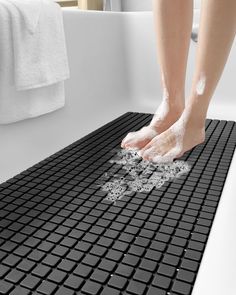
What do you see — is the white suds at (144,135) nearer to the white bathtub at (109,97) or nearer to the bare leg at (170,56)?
the bare leg at (170,56)

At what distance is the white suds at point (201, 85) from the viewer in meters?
1.01

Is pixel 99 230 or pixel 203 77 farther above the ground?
pixel 203 77

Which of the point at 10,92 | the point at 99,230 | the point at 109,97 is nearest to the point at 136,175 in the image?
the point at 99,230

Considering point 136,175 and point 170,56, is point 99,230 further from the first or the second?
point 170,56

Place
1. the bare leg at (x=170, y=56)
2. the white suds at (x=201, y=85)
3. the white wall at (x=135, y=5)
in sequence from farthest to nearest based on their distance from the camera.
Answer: the white wall at (x=135, y=5)
the bare leg at (x=170, y=56)
the white suds at (x=201, y=85)

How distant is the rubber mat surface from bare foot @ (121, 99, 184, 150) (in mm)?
114

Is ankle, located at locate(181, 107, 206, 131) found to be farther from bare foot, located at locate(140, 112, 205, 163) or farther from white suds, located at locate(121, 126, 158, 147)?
white suds, located at locate(121, 126, 158, 147)

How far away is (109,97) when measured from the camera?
160 cm

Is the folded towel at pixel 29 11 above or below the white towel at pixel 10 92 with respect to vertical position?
above

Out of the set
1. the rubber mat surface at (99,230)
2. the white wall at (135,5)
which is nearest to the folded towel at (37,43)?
the rubber mat surface at (99,230)

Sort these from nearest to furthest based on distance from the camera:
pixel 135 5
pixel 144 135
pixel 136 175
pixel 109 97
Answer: pixel 136 175 → pixel 144 135 → pixel 109 97 → pixel 135 5

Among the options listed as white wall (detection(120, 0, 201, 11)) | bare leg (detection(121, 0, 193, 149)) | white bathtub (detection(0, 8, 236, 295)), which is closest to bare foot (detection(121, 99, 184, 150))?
bare leg (detection(121, 0, 193, 149))

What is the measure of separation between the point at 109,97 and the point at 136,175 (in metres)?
0.71

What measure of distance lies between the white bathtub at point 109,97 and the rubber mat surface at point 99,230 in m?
0.04
